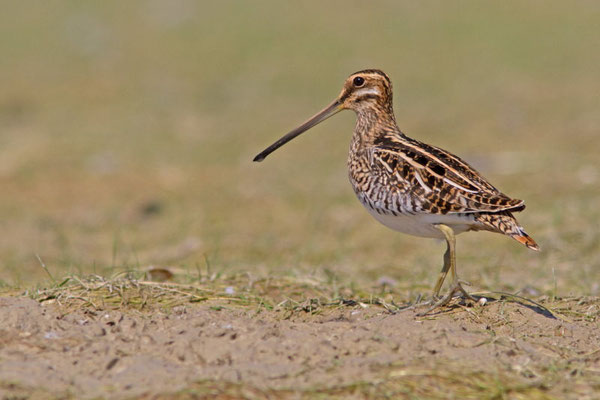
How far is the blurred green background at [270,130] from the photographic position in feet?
28.6

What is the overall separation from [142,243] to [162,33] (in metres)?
11.3

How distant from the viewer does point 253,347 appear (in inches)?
177

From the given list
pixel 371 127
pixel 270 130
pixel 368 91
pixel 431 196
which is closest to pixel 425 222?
pixel 431 196

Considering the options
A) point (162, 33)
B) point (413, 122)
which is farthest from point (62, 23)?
point (413, 122)

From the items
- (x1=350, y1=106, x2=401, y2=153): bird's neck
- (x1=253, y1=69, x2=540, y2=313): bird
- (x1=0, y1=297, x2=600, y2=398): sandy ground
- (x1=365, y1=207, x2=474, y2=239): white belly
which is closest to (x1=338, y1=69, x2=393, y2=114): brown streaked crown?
(x1=350, y1=106, x2=401, y2=153): bird's neck

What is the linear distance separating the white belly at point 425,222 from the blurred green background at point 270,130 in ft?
4.94

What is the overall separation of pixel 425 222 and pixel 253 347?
1315mm

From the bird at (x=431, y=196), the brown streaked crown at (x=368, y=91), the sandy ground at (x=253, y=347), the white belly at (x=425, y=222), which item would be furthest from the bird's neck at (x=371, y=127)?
the sandy ground at (x=253, y=347)

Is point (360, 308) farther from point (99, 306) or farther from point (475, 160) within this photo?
point (475, 160)

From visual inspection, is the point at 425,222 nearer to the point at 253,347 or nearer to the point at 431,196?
the point at 431,196

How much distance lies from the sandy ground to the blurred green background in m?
1.41

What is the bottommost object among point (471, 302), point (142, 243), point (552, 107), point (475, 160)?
point (142, 243)

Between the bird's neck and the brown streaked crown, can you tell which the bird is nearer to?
the bird's neck

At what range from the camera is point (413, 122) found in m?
14.3
